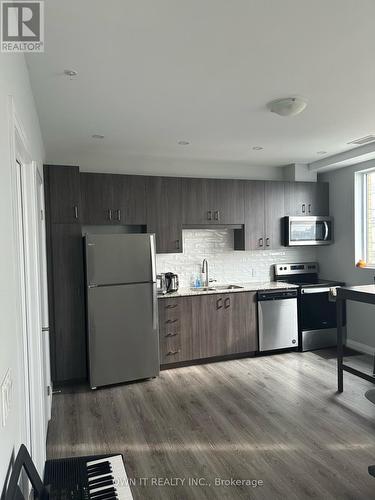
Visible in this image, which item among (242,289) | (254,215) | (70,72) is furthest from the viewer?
(254,215)

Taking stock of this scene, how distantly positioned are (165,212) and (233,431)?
2.56 metres

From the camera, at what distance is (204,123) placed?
11.0ft

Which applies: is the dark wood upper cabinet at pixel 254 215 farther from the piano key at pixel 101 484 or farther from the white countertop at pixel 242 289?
the piano key at pixel 101 484

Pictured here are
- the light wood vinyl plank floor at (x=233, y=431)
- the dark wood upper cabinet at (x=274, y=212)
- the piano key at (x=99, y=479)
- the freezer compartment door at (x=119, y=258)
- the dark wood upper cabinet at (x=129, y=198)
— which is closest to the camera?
the piano key at (x=99, y=479)

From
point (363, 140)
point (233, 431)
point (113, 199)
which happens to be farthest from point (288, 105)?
point (233, 431)

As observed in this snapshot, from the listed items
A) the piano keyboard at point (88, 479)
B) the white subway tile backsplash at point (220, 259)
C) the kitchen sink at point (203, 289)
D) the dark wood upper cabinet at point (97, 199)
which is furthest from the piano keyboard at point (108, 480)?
the white subway tile backsplash at point (220, 259)

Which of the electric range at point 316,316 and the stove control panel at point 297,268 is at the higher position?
the stove control panel at point 297,268

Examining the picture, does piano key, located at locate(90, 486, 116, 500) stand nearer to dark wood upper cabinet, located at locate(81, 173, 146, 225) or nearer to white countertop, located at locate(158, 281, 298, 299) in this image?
white countertop, located at locate(158, 281, 298, 299)

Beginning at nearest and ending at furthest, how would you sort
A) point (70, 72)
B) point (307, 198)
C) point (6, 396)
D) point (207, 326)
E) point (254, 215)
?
point (6, 396) → point (70, 72) → point (207, 326) → point (254, 215) → point (307, 198)

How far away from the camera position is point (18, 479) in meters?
1.18

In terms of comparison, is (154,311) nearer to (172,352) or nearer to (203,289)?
(172,352)

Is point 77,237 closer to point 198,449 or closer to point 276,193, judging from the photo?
point 198,449

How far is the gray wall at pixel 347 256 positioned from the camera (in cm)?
476

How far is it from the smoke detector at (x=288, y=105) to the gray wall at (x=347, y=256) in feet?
7.64
